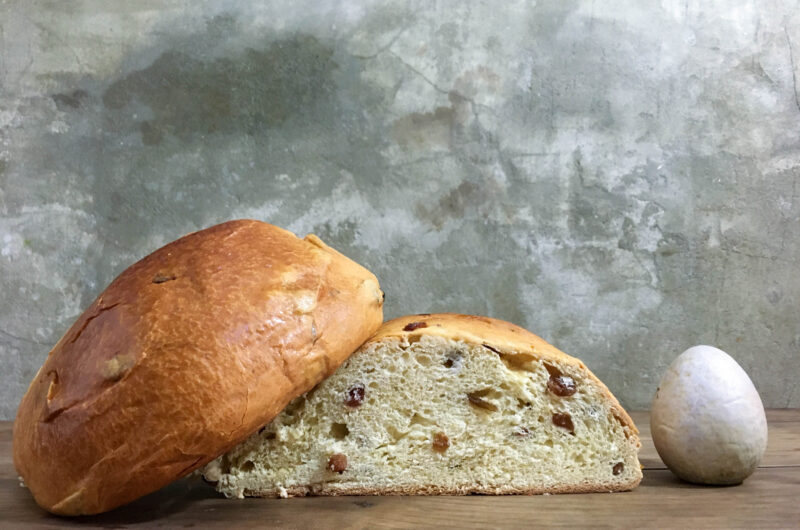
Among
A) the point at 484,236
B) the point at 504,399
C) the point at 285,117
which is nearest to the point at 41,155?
the point at 285,117

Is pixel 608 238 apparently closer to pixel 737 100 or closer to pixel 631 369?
pixel 631 369

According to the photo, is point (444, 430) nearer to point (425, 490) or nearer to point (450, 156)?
point (425, 490)

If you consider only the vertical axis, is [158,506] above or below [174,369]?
below

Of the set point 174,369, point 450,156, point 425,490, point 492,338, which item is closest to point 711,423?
point 492,338

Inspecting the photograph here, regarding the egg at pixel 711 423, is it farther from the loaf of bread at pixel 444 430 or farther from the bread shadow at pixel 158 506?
the bread shadow at pixel 158 506

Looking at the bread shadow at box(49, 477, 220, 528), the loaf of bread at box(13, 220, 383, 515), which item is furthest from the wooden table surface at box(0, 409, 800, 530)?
the loaf of bread at box(13, 220, 383, 515)

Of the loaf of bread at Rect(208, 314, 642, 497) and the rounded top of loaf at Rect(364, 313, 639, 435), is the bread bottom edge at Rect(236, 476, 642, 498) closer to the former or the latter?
the loaf of bread at Rect(208, 314, 642, 497)
